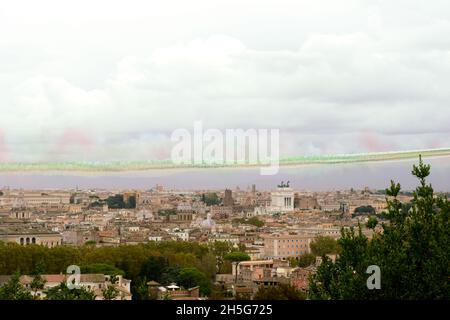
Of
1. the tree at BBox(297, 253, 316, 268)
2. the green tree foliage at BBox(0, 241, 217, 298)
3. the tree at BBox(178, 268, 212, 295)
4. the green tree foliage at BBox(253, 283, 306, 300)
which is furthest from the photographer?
the tree at BBox(297, 253, 316, 268)

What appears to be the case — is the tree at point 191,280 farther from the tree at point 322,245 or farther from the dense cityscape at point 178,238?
the tree at point 322,245

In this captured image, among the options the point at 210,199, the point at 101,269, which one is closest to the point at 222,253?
the point at 101,269

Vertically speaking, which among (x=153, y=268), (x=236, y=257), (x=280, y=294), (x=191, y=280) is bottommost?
(x=236, y=257)

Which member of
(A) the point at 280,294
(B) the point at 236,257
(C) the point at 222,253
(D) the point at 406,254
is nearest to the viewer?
(D) the point at 406,254

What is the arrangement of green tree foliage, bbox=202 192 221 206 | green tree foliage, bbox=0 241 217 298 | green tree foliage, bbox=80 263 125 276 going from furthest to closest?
green tree foliage, bbox=202 192 221 206 < green tree foliage, bbox=0 241 217 298 < green tree foliage, bbox=80 263 125 276

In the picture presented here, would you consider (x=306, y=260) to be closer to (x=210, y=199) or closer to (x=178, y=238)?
(x=178, y=238)

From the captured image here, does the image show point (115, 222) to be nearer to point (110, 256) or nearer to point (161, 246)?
point (161, 246)

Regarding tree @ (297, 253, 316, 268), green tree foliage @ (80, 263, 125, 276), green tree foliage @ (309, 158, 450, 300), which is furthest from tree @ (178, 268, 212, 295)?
green tree foliage @ (309, 158, 450, 300)

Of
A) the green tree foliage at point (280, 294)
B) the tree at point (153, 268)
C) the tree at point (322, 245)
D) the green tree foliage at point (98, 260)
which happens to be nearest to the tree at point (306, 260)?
the tree at point (322, 245)

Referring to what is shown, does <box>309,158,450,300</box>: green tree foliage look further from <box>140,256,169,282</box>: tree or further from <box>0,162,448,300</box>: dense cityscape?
<box>140,256,169,282</box>: tree
